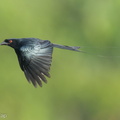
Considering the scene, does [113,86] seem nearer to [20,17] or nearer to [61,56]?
[61,56]

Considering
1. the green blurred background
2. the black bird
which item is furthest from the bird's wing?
the green blurred background

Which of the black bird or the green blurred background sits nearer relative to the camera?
the black bird

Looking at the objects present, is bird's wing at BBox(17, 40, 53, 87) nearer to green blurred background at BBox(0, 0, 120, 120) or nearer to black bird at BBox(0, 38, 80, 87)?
black bird at BBox(0, 38, 80, 87)

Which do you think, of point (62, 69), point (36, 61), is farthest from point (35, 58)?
point (62, 69)

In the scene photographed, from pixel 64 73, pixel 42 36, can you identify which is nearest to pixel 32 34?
pixel 42 36

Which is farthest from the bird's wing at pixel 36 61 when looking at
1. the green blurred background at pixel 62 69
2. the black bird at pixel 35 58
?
the green blurred background at pixel 62 69

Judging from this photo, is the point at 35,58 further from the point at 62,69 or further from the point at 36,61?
the point at 62,69

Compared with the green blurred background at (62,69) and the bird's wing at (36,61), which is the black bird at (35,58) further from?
the green blurred background at (62,69)
